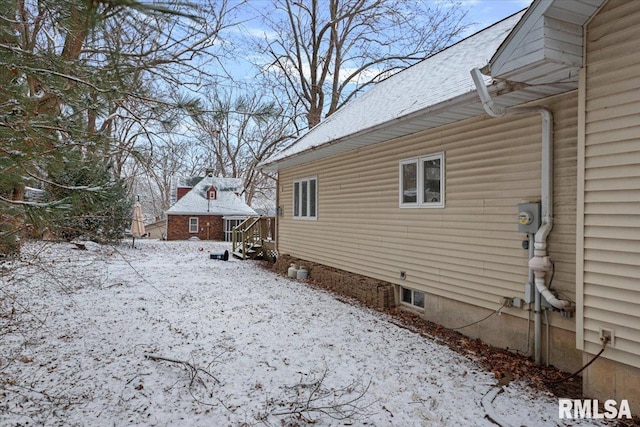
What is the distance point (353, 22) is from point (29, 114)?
1873 cm

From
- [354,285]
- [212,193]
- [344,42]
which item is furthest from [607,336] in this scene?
[212,193]

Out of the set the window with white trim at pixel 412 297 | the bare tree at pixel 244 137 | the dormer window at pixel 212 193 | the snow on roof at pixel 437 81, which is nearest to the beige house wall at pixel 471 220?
the window with white trim at pixel 412 297

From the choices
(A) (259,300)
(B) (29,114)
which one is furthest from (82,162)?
(A) (259,300)

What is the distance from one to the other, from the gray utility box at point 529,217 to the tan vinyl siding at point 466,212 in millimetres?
158

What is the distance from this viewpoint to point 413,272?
258 inches

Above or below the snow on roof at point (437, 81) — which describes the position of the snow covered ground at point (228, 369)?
below

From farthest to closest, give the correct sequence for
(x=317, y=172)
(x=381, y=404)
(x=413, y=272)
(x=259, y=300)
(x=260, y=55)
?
(x=260, y=55) → (x=317, y=172) → (x=259, y=300) → (x=413, y=272) → (x=381, y=404)

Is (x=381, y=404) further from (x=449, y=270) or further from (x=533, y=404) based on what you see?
(x=449, y=270)

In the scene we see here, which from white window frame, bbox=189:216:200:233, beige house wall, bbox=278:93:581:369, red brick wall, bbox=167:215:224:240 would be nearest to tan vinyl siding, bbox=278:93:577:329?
beige house wall, bbox=278:93:581:369

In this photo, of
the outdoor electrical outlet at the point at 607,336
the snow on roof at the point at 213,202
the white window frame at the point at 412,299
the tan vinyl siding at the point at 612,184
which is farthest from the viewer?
the snow on roof at the point at 213,202

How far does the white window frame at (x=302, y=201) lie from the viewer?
33.2 ft

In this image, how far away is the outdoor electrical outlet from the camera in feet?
10.8

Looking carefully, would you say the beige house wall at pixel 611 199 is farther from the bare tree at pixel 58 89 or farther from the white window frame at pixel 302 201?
the white window frame at pixel 302 201

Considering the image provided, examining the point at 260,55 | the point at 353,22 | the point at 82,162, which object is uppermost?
the point at 353,22
